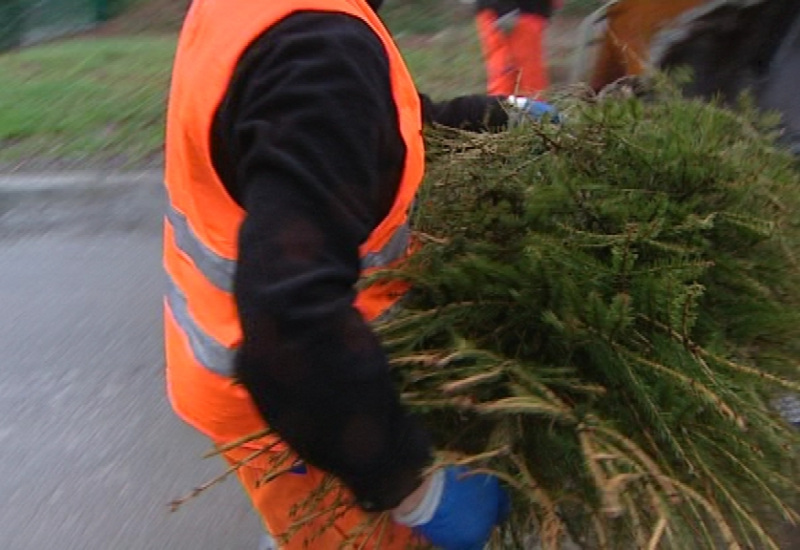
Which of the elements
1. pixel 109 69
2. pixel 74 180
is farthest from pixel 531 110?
pixel 109 69

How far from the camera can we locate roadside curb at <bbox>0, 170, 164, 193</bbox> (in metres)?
6.35

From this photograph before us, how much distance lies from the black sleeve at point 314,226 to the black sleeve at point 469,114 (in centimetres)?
73

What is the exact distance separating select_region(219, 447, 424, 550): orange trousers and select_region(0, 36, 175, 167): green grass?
5.03 metres

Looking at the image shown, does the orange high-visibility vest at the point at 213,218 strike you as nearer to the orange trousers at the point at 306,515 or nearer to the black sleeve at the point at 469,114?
the orange trousers at the point at 306,515

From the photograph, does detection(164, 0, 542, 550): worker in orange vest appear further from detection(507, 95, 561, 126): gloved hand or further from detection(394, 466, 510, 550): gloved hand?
detection(507, 95, 561, 126): gloved hand

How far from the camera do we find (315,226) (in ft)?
4.48

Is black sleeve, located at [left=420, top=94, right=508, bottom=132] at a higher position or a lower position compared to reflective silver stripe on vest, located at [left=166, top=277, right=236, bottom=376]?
higher

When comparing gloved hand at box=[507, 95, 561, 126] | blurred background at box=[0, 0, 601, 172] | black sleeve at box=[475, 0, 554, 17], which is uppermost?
gloved hand at box=[507, 95, 561, 126]

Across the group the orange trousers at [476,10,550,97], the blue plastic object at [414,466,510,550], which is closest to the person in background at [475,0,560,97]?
the orange trousers at [476,10,550,97]

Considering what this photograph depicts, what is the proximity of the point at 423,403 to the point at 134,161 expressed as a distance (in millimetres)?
5355

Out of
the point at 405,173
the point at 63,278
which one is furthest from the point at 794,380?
the point at 63,278

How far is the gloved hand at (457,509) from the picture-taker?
165 centimetres

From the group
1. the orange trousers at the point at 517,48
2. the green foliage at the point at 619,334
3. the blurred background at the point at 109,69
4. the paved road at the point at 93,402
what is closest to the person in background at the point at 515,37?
the orange trousers at the point at 517,48

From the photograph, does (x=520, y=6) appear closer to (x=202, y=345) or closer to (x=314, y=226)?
(x=202, y=345)
